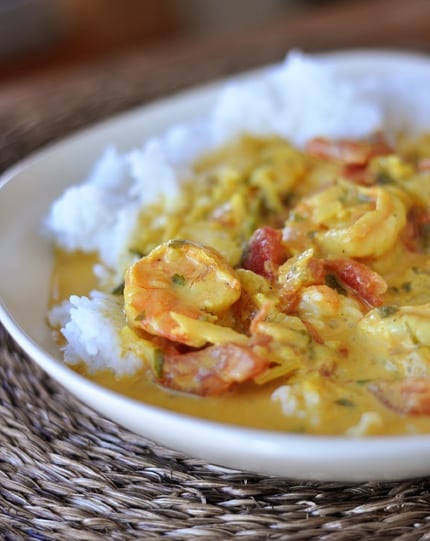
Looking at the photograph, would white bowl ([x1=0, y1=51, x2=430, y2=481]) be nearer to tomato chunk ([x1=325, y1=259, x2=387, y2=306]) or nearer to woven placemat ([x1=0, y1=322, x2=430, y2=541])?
woven placemat ([x1=0, y1=322, x2=430, y2=541])

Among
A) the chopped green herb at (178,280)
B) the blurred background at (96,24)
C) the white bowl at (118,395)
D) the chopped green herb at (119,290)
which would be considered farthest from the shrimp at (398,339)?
the blurred background at (96,24)

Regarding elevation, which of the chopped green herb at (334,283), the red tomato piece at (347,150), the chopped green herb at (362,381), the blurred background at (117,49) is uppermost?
the blurred background at (117,49)

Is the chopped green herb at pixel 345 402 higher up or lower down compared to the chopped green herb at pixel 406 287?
lower down

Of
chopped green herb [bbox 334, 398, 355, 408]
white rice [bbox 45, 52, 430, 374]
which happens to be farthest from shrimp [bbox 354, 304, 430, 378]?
white rice [bbox 45, 52, 430, 374]

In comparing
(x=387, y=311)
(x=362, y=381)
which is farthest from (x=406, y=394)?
(x=387, y=311)

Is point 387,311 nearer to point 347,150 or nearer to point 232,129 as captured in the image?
point 347,150

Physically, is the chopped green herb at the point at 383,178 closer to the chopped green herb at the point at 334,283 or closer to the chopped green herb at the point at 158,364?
the chopped green herb at the point at 334,283
